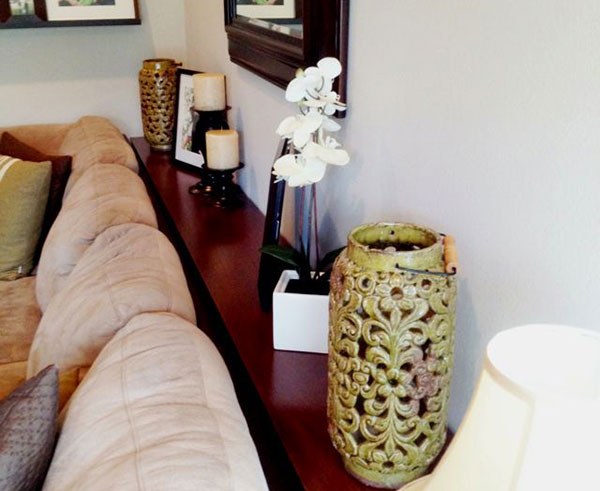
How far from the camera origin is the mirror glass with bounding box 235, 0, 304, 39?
4.42 feet

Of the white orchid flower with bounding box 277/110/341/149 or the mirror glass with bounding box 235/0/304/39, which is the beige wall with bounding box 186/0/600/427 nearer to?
the white orchid flower with bounding box 277/110/341/149

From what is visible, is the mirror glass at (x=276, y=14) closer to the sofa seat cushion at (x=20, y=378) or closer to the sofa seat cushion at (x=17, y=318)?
the sofa seat cushion at (x=20, y=378)

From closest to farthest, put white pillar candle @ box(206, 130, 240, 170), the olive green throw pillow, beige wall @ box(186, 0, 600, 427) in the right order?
beige wall @ box(186, 0, 600, 427), white pillar candle @ box(206, 130, 240, 170), the olive green throw pillow

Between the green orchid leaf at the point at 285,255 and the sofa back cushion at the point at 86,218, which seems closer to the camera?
the green orchid leaf at the point at 285,255

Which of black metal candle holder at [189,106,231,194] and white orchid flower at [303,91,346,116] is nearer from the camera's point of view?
white orchid flower at [303,91,346,116]

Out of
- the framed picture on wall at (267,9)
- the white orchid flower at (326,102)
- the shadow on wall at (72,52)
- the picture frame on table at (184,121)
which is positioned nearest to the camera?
the white orchid flower at (326,102)

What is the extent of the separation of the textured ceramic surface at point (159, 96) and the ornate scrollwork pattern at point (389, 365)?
192cm

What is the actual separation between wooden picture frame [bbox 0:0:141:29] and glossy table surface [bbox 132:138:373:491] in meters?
0.89

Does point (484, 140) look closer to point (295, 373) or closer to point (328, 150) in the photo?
point (328, 150)

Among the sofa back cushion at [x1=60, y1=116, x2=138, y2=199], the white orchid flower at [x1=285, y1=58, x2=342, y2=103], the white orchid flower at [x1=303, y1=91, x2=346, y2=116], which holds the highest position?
the white orchid flower at [x1=285, y1=58, x2=342, y2=103]

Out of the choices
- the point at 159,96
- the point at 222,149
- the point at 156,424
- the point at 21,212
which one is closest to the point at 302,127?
the point at 156,424

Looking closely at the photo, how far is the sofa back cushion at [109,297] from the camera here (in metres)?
1.15

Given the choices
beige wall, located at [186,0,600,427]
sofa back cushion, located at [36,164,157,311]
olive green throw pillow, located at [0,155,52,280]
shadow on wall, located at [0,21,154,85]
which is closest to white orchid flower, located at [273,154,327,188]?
beige wall, located at [186,0,600,427]

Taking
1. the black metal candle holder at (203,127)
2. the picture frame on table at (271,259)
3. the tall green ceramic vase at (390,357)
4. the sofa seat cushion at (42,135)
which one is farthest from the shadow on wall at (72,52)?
the tall green ceramic vase at (390,357)
